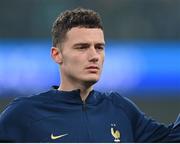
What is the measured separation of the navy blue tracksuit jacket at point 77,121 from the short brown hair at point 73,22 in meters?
0.24

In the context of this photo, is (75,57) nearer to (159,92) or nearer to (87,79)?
(87,79)

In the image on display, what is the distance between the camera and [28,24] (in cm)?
789

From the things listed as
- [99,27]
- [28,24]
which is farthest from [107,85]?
[99,27]

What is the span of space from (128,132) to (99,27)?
43 centimetres

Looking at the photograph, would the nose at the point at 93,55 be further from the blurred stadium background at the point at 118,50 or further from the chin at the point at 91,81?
the blurred stadium background at the point at 118,50

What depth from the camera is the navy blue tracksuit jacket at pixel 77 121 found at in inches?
98.8

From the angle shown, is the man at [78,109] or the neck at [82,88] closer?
the man at [78,109]

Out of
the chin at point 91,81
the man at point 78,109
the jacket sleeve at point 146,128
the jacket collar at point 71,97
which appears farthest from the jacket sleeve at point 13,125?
the jacket sleeve at point 146,128

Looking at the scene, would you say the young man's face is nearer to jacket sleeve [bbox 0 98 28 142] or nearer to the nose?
the nose

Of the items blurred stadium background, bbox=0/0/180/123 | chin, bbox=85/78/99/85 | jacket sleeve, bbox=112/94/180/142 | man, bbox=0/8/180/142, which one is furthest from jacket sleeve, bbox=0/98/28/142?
blurred stadium background, bbox=0/0/180/123

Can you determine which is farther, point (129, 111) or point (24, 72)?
point (24, 72)

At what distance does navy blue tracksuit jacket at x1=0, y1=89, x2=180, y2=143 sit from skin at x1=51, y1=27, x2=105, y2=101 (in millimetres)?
45

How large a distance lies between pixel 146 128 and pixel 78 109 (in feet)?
0.94

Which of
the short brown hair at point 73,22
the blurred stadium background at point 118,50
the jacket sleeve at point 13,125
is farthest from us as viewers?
the blurred stadium background at point 118,50
